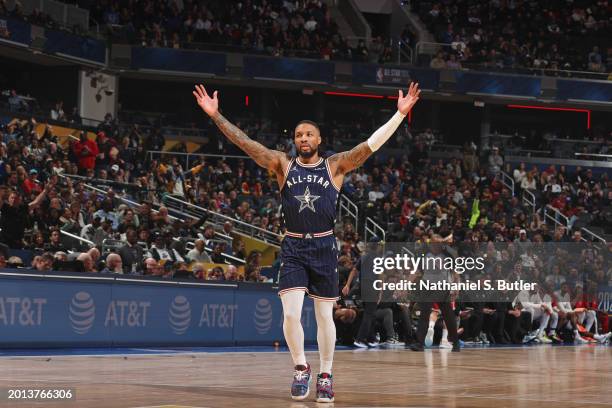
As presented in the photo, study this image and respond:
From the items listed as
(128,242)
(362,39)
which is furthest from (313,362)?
(362,39)

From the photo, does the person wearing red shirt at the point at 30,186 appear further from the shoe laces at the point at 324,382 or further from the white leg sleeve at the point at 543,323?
the shoe laces at the point at 324,382

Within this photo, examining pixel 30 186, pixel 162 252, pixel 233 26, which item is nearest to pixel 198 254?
pixel 162 252

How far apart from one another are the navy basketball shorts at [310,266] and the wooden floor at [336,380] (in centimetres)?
94

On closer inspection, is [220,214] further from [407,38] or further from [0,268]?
[407,38]

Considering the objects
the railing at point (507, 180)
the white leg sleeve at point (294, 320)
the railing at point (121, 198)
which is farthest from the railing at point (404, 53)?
the white leg sleeve at point (294, 320)

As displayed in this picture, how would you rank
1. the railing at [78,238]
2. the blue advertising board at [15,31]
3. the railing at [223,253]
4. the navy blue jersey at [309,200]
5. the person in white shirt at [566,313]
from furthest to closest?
the blue advertising board at [15,31] → the person in white shirt at [566,313] → the railing at [223,253] → the railing at [78,238] → the navy blue jersey at [309,200]

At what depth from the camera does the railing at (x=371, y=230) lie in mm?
29672

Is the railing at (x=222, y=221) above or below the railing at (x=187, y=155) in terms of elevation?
below

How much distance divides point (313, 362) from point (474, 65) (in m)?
30.6

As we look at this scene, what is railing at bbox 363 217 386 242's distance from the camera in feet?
97.3

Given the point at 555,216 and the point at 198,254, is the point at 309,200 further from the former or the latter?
the point at 555,216

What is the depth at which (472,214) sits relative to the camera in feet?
108

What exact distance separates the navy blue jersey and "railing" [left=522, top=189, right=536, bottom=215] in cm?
2667

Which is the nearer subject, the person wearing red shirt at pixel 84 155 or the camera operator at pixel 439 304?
the camera operator at pixel 439 304
